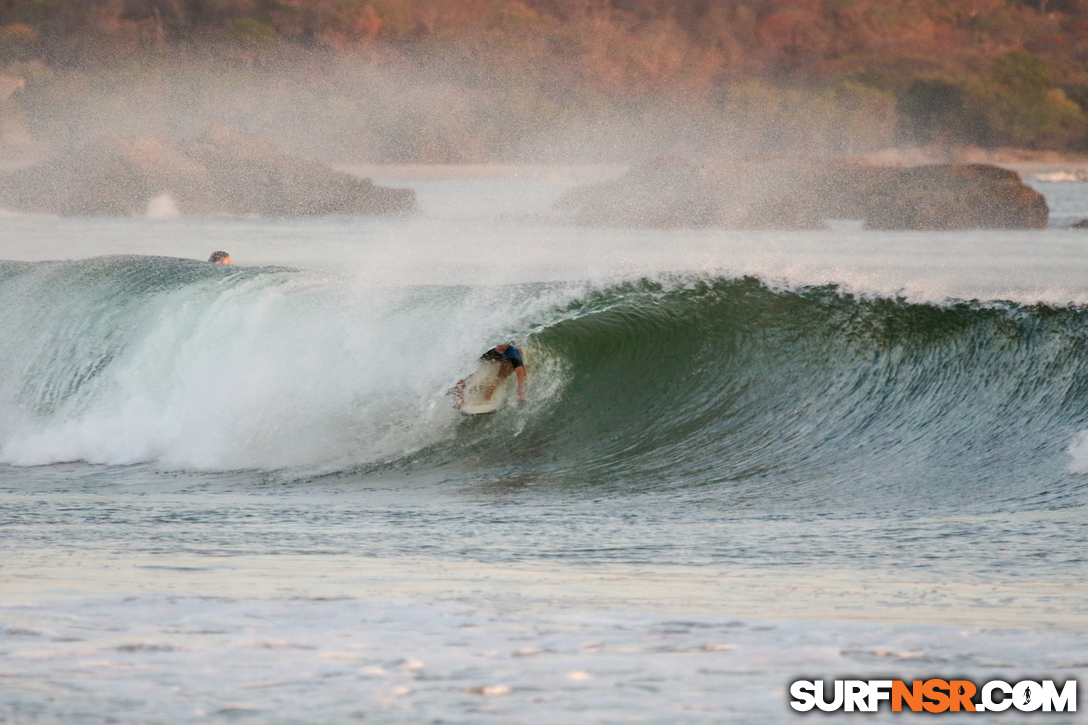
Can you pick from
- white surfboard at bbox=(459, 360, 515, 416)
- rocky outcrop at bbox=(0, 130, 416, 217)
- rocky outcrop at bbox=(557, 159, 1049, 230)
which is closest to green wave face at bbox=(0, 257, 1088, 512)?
white surfboard at bbox=(459, 360, 515, 416)

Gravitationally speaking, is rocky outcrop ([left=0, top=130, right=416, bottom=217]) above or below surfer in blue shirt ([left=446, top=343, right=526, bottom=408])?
above

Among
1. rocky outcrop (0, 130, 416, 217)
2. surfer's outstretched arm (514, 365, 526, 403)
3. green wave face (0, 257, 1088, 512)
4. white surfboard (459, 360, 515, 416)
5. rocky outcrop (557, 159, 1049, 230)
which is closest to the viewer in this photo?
green wave face (0, 257, 1088, 512)

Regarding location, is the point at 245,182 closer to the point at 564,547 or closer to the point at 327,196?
the point at 327,196

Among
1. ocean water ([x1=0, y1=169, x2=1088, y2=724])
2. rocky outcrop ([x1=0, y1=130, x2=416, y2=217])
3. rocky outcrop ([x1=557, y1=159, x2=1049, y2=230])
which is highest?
rocky outcrop ([x1=0, y1=130, x2=416, y2=217])

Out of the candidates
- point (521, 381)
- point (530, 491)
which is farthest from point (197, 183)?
point (530, 491)

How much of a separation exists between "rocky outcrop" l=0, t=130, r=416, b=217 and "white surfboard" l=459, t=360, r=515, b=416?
70.5 meters

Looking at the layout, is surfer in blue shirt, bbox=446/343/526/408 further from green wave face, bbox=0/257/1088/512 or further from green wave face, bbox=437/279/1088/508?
green wave face, bbox=437/279/1088/508

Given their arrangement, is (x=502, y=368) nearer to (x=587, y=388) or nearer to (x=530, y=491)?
(x=587, y=388)

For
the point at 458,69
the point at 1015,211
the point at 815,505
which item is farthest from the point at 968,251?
the point at 815,505

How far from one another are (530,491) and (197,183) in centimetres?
7974

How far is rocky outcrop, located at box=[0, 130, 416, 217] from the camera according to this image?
84.8 m

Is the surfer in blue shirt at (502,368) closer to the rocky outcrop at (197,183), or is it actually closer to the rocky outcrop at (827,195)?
the rocky outcrop at (827,195)

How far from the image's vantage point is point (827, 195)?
8556 cm

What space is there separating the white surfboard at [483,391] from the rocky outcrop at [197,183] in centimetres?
7048
